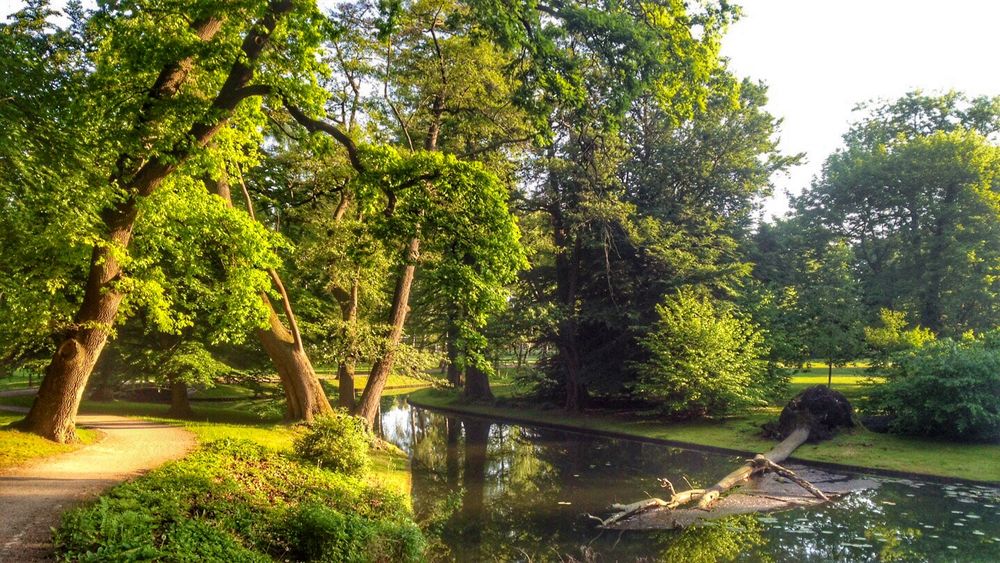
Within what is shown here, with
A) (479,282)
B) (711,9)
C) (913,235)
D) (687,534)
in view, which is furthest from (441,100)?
(913,235)

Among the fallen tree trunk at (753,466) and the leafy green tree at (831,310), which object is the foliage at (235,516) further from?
the leafy green tree at (831,310)

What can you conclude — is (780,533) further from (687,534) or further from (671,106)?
(671,106)

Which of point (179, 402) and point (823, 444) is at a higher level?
point (179, 402)

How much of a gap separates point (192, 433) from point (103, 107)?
8.34m

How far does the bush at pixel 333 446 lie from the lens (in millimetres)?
12594

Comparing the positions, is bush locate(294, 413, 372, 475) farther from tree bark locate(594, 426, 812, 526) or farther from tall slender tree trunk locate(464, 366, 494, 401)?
tall slender tree trunk locate(464, 366, 494, 401)

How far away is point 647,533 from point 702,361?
14.1 m

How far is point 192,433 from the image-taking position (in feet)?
49.0

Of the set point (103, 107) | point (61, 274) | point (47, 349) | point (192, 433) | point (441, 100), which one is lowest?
point (192, 433)

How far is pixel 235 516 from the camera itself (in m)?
8.21

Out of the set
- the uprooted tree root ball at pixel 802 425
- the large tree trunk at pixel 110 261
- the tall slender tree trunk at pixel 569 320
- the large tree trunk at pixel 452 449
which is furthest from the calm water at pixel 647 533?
the tall slender tree trunk at pixel 569 320

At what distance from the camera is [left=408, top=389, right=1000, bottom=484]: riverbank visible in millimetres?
17625

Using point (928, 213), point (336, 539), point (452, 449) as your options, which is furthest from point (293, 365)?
point (928, 213)

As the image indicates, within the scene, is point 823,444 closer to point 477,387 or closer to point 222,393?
point 477,387
